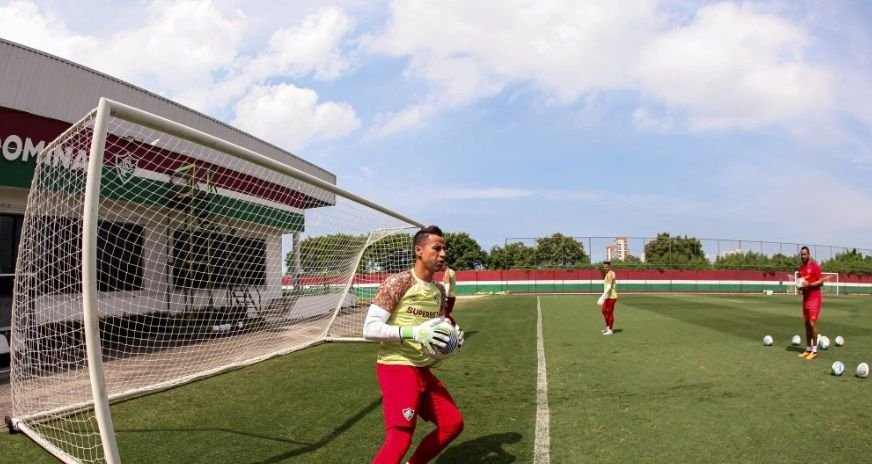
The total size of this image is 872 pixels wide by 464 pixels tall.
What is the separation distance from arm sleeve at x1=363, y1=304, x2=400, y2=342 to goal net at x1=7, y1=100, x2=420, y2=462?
1.97m

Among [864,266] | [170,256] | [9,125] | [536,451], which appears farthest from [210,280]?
[864,266]

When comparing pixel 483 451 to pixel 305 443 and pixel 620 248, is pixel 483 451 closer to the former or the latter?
pixel 305 443

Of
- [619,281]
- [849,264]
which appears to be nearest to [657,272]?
[619,281]

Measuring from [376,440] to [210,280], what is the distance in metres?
4.15

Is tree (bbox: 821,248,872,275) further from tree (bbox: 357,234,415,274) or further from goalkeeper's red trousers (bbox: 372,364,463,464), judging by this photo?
goalkeeper's red trousers (bbox: 372,364,463,464)

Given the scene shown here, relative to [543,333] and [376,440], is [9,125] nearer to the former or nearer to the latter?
[376,440]

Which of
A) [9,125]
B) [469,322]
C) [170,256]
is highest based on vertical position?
[9,125]

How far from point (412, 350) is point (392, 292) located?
0.40 m

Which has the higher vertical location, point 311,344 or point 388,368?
point 388,368

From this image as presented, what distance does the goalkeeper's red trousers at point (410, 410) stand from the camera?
3174 millimetres

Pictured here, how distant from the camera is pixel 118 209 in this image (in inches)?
293

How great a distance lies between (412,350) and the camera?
3.44 meters

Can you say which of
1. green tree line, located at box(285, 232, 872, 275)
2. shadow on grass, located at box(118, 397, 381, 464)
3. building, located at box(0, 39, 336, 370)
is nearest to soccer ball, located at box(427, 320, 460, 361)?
shadow on grass, located at box(118, 397, 381, 464)

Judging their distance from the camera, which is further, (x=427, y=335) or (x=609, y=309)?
(x=609, y=309)
